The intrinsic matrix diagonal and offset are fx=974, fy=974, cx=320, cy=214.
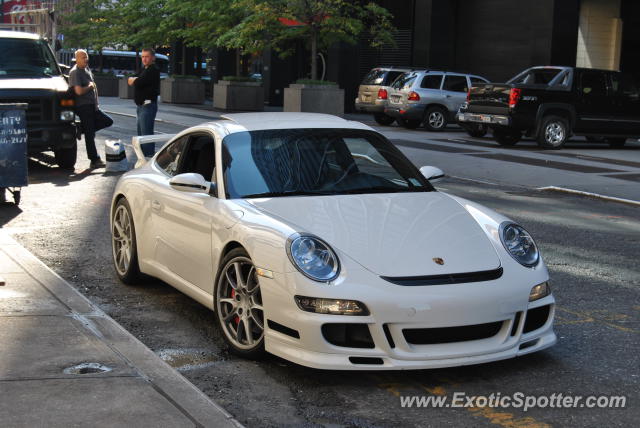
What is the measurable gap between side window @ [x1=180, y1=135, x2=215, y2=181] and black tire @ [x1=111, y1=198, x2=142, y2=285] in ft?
2.65

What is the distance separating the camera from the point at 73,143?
15805 millimetres

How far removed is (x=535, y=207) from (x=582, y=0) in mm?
20850

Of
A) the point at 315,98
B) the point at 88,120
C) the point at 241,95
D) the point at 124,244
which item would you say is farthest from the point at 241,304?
the point at 241,95

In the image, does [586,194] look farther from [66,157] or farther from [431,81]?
[431,81]

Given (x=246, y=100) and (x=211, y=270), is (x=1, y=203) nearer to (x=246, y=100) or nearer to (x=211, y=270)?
(x=211, y=270)

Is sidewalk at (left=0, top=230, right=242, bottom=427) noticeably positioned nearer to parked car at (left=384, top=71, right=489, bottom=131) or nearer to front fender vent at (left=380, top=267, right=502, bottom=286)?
front fender vent at (left=380, top=267, right=502, bottom=286)

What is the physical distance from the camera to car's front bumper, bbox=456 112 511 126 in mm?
22837

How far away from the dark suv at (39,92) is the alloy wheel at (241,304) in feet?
32.9

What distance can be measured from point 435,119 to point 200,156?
22.7 m

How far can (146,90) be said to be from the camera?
55.0 feet

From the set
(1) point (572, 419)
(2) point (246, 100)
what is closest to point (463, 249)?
(1) point (572, 419)

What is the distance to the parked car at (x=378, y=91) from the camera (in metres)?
30.0

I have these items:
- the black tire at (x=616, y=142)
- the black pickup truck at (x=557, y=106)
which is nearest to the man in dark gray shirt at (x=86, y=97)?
the black pickup truck at (x=557, y=106)

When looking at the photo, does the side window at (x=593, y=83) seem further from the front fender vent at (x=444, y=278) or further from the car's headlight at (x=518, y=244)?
the front fender vent at (x=444, y=278)
